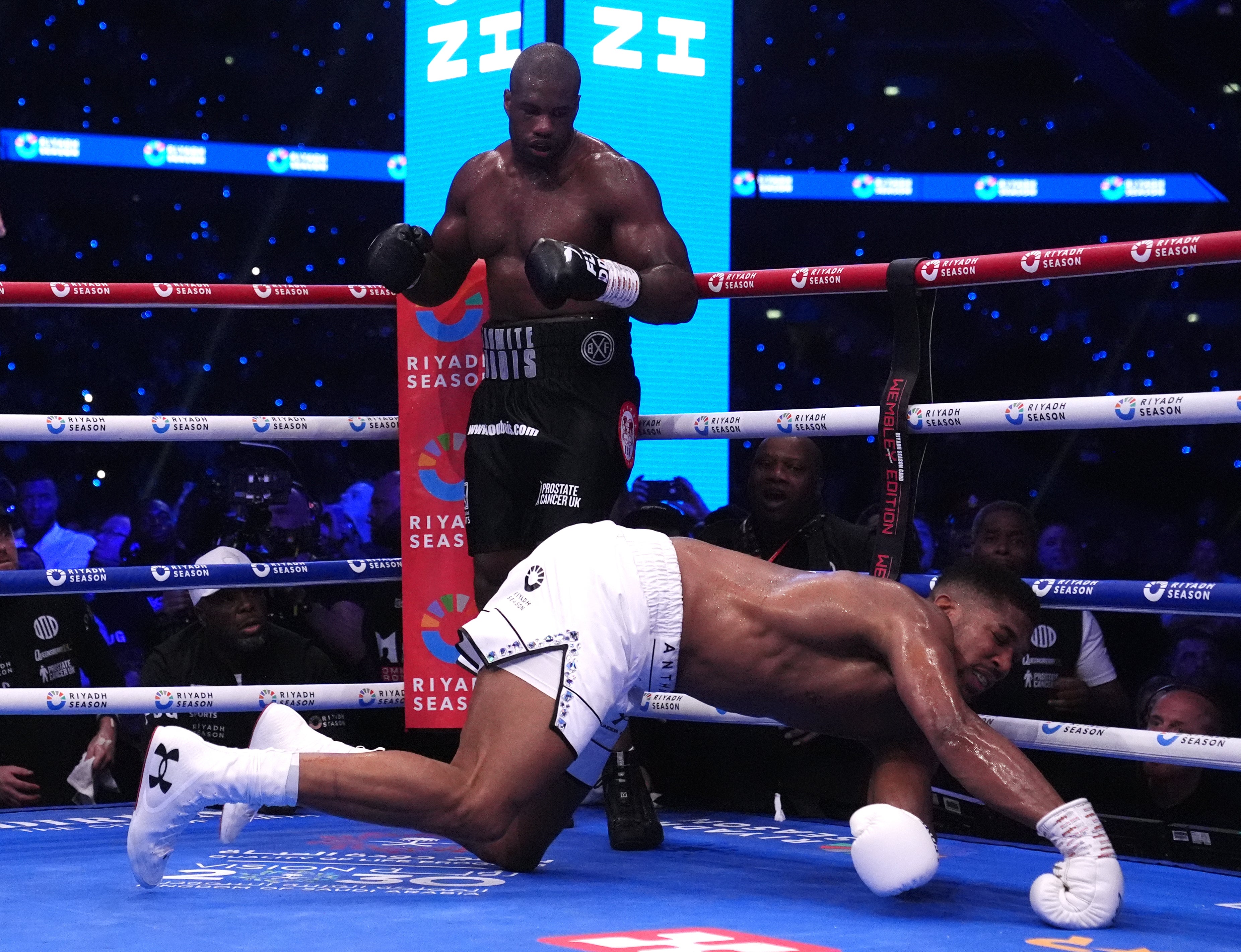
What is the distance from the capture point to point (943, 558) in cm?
621

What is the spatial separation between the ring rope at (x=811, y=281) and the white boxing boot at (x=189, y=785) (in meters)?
1.10

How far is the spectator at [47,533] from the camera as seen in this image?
5754mm

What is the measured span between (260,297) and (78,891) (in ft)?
4.29

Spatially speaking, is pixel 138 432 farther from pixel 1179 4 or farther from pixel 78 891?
pixel 1179 4

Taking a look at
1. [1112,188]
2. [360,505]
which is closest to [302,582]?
[360,505]

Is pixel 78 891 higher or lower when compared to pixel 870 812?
lower

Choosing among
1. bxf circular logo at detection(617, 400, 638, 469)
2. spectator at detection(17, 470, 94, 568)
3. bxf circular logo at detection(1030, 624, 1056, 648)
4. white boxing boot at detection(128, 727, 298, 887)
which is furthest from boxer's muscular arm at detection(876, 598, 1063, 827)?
spectator at detection(17, 470, 94, 568)

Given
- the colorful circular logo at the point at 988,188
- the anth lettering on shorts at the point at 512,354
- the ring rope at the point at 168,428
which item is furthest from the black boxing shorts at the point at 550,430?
the colorful circular logo at the point at 988,188

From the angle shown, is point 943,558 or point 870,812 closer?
point 870,812

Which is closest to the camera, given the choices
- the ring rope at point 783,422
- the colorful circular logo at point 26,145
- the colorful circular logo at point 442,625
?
the ring rope at point 783,422

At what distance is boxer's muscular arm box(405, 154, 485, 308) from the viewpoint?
9.25 feet

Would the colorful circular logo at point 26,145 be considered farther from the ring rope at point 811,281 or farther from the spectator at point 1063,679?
the spectator at point 1063,679

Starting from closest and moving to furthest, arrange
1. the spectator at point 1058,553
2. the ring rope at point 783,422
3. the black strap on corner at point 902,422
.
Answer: the ring rope at point 783,422
the black strap on corner at point 902,422
the spectator at point 1058,553

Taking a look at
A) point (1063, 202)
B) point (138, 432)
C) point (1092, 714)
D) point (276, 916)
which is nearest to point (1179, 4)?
point (1063, 202)
